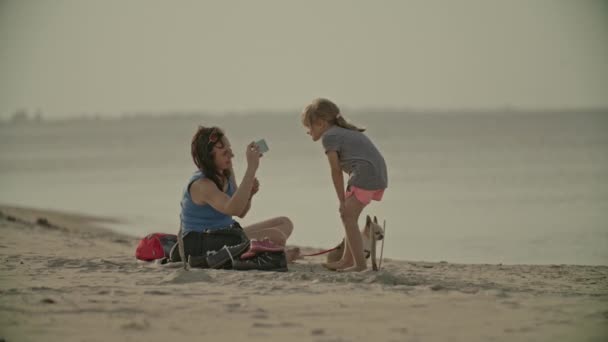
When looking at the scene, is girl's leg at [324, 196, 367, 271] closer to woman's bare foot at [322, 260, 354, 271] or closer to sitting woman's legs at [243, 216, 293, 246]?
woman's bare foot at [322, 260, 354, 271]

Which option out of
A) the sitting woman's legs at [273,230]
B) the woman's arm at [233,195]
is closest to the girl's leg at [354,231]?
the sitting woman's legs at [273,230]

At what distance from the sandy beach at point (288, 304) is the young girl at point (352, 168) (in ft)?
0.93

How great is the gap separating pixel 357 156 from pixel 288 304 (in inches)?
67.8

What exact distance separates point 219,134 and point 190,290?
1.28 m

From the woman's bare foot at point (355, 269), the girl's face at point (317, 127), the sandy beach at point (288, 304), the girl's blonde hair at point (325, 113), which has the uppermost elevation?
the girl's blonde hair at point (325, 113)

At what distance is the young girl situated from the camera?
6.75m

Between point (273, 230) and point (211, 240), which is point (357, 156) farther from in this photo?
point (211, 240)

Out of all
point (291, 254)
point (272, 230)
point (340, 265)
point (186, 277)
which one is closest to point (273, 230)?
point (272, 230)

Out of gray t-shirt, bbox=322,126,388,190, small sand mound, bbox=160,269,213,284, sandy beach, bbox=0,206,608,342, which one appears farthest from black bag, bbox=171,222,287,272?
gray t-shirt, bbox=322,126,388,190

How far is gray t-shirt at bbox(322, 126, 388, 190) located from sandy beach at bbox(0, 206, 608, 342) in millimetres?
650

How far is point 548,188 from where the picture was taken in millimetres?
17453

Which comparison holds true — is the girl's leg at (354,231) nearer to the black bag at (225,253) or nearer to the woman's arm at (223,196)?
the black bag at (225,253)

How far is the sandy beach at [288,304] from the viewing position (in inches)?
185

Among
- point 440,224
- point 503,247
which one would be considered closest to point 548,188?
point 440,224
